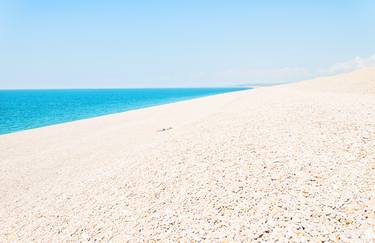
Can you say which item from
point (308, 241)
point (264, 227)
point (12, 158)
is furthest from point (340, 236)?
point (12, 158)

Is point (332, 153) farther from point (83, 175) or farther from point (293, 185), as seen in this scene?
point (83, 175)

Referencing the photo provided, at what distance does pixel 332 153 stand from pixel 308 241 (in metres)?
4.40

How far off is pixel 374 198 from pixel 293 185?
1791mm

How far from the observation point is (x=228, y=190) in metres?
7.07

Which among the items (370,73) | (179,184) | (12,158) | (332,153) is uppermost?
(370,73)

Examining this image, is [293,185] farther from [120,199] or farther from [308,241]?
[120,199]

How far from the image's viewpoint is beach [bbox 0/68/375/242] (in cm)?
564

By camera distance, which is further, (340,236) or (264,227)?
(264,227)

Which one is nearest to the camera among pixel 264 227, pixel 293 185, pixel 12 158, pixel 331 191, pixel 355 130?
pixel 264 227

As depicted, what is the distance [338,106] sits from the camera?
14.4m

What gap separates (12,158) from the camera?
19.0 meters

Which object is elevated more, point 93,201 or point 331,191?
point 331,191

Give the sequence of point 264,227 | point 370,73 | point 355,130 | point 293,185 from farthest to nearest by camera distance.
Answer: point 370,73 < point 355,130 < point 293,185 < point 264,227

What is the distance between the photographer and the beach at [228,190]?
564 cm
